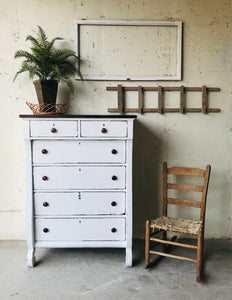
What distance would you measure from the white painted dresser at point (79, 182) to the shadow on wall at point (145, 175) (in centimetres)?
65

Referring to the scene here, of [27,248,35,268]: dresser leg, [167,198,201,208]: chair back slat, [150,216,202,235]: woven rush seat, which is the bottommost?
[27,248,35,268]: dresser leg

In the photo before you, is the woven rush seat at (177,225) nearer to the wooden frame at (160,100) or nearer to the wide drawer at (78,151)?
the wide drawer at (78,151)

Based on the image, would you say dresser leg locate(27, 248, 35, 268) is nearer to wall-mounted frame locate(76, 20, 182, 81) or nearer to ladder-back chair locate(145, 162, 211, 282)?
ladder-back chair locate(145, 162, 211, 282)

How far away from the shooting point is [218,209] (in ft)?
11.3

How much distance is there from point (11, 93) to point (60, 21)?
97 cm

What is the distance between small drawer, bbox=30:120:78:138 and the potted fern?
0.36 metres

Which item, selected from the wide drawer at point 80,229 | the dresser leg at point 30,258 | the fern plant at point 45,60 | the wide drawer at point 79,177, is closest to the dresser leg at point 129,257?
the wide drawer at point 80,229

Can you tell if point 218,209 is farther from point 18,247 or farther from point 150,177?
point 18,247

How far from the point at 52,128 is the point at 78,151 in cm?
32

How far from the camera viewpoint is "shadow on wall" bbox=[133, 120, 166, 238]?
3389 mm

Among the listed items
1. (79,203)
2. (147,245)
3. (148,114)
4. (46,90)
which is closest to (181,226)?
(147,245)

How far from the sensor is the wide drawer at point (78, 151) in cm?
275

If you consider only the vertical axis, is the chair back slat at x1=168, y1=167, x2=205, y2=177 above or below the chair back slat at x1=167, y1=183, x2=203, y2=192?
above

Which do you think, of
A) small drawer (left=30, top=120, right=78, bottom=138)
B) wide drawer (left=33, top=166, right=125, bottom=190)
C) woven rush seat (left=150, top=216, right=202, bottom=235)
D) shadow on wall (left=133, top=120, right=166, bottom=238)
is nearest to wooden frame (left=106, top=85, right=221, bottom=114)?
shadow on wall (left=133, top=120, right=166, bottom=238)
